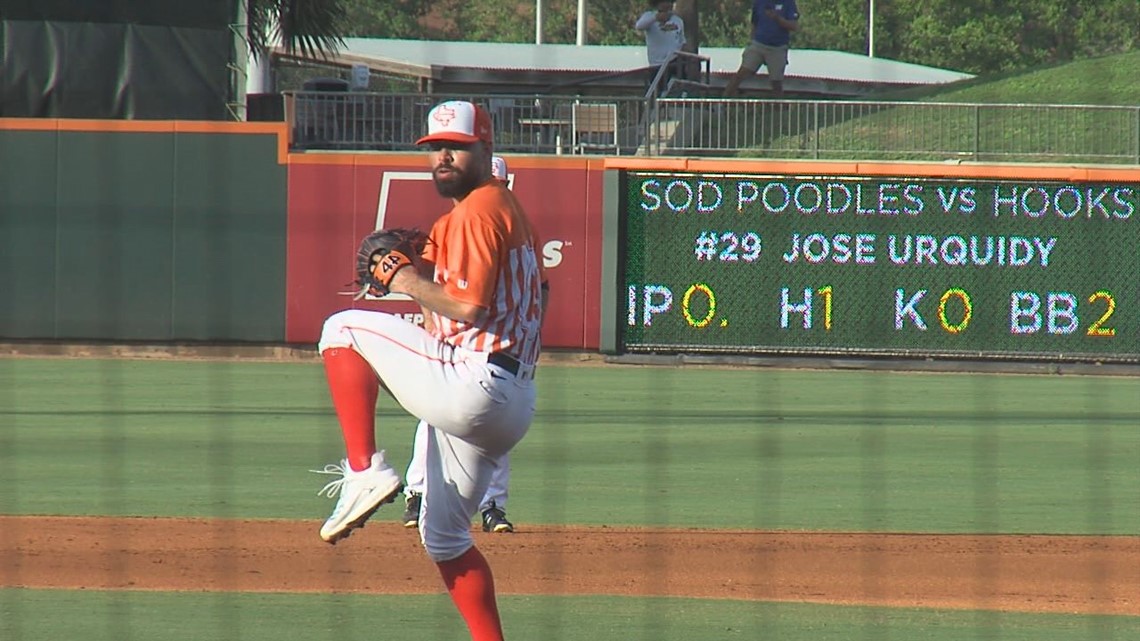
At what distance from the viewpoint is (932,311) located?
1709cm

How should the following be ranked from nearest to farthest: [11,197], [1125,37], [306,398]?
1. [306,398]
2. [11,197]
3. [1125,37]

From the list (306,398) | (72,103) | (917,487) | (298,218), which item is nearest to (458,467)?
(917,487)

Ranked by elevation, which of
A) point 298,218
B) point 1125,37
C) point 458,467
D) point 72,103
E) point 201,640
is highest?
point 1125,37

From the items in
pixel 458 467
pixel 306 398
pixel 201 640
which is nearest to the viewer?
pixel 458 467

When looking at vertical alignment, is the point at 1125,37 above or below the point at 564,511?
above

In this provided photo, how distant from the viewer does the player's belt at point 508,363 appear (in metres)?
4.70

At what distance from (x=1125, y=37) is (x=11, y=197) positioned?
4119cm

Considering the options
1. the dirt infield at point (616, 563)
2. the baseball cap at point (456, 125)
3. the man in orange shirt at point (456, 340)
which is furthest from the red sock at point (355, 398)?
the dirt infield at point (616, 563)

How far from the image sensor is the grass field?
641cm

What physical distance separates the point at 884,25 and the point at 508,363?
2063 inches

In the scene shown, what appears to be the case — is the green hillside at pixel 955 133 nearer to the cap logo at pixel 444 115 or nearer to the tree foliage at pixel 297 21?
the tree foliage at pixel 297 21

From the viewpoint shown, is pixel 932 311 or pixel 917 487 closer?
pixel 917 487

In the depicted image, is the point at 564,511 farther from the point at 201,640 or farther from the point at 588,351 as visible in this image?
the point at 588,351

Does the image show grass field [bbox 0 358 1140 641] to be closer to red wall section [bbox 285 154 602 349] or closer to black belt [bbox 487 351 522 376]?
red wall section [bbox 285 154 602 349]
